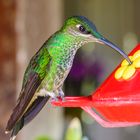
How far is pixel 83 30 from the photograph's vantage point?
2.63m

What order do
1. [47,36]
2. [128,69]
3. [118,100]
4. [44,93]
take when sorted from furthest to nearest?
[47,36] → [44,93] → [128,69] → [118,100]

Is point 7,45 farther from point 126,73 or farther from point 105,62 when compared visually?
point 126,73

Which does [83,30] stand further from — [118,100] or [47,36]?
[47,36]

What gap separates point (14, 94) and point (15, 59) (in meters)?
0.31

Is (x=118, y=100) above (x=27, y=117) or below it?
above

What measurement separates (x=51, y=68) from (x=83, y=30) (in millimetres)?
342

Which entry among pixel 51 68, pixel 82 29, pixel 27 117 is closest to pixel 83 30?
pixel 82 29

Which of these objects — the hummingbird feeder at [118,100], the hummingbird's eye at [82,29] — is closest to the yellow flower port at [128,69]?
the hummingbird feeder at [118,100]

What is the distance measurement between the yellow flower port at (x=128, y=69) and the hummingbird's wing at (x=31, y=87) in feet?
1.45

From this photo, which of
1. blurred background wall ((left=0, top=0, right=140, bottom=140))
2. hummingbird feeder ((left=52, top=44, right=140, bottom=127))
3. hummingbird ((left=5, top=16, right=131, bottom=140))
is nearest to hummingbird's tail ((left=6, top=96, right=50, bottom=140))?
hummingbird ((left=5, top=16, right=131, bottom=140))

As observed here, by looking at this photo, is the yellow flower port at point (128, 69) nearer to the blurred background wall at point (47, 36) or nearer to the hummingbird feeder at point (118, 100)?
the hummingbird feeder at point (118, 100)

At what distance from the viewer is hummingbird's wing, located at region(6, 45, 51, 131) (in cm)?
251

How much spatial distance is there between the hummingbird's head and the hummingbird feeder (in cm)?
8

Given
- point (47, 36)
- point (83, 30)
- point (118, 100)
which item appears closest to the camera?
point (118, 100)
